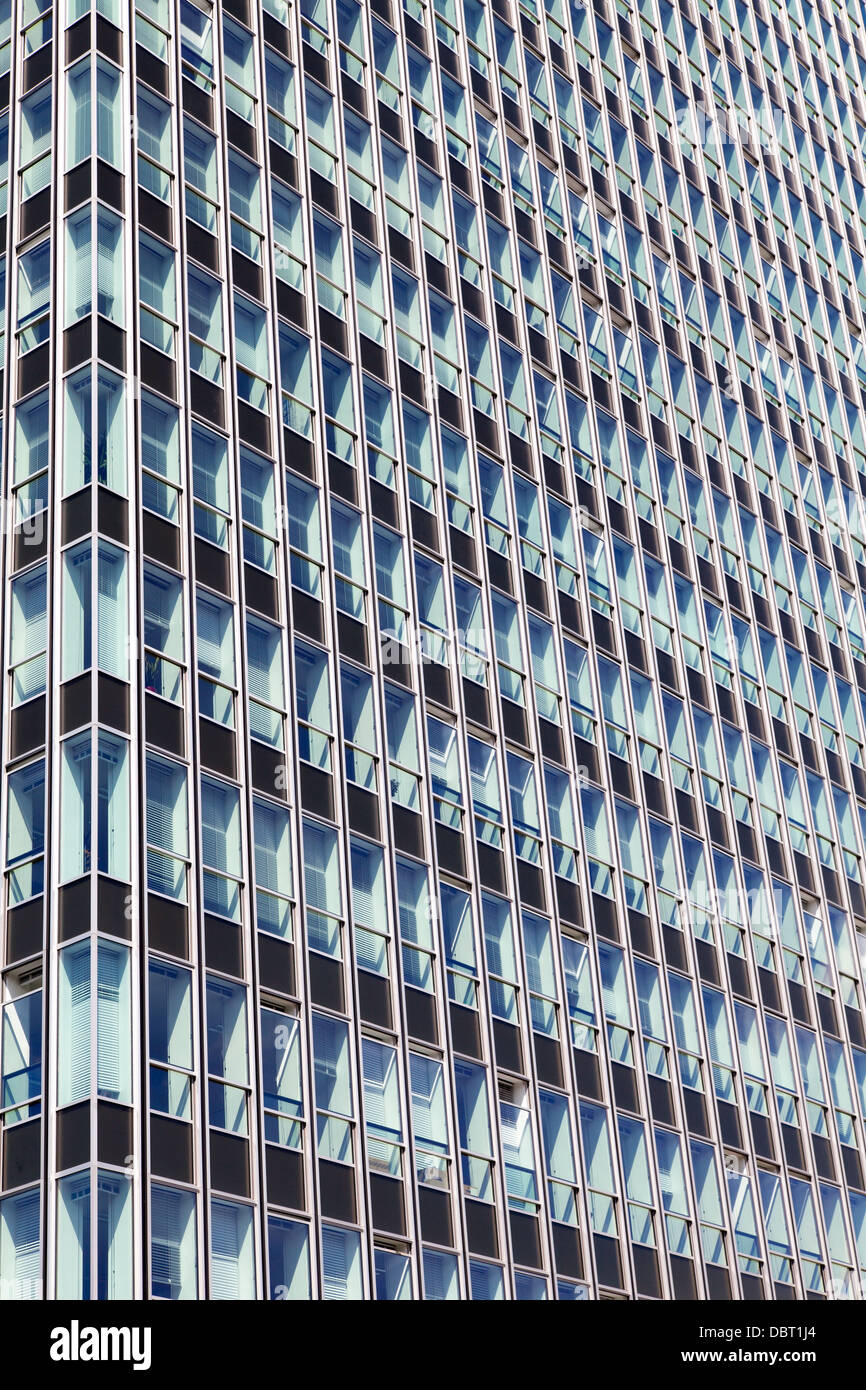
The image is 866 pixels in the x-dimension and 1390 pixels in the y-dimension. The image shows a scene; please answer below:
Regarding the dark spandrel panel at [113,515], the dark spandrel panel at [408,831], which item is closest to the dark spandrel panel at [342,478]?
the dark spandrel panel at [113,515]

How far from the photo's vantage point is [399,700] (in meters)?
43.1

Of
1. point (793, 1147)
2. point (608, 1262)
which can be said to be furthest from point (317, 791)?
point (793, 1147)

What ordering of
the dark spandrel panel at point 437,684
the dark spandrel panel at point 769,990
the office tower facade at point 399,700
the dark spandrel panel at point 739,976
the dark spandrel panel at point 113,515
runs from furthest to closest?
the dark spandrel panel at point 769,990
the dark spandrel panel at point 739,976
the dark spandrel panel at point 437,684
the dark spandrel panel at point 113,515
the office tower facade at point 399,700

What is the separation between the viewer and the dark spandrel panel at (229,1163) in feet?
109

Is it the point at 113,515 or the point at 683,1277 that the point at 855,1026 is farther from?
the point at 113,515

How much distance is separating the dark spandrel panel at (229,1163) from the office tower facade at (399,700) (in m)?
0.08

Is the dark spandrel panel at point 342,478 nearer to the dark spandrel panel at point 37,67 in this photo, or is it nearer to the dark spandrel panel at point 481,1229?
the dark spandrel panel at point 37,67

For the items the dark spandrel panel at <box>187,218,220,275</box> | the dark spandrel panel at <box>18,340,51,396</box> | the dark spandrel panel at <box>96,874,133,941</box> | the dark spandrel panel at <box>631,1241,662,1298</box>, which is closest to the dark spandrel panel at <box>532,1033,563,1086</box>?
the dark spandrel panel at <box>631,1241,662,1298</box>

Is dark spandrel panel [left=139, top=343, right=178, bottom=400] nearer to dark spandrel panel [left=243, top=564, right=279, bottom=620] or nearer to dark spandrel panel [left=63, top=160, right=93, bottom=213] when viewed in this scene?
dark spandrel panel [left=63, top=160, right=93, bottom=213]

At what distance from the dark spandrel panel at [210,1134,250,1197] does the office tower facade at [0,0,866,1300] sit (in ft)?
0.25

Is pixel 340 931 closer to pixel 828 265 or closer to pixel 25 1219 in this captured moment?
pixel 25 1219

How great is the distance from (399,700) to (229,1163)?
12641 millimetres

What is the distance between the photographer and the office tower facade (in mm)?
34281

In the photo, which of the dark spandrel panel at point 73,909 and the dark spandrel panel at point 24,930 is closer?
the dark spandrel panel at point 73,909
